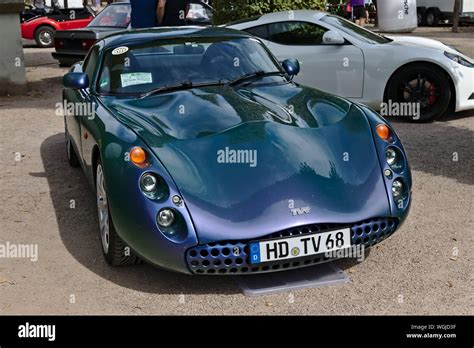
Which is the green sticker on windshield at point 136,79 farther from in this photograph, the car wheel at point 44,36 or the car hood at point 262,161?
the car wheel at point 44,36

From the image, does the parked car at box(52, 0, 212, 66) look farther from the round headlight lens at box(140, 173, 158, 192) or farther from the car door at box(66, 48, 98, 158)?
the round headlight lens at box(140, 173, 158, 192)

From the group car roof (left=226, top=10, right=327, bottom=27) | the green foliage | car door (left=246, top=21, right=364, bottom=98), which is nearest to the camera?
car door (left=246, top=21, right=364, bottom=98)

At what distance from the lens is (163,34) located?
560cm

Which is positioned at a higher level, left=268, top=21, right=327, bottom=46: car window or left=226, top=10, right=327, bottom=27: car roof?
left=226, top=10, right=327, bottom=27: car roof

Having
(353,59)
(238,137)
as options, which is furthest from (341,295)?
(353,59)

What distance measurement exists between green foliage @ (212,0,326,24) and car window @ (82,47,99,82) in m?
5.06

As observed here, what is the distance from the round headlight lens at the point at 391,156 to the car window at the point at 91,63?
99.9 inches

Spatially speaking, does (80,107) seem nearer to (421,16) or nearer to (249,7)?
(249,7)

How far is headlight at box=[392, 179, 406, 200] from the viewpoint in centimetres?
413

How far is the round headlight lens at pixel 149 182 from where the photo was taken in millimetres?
3879

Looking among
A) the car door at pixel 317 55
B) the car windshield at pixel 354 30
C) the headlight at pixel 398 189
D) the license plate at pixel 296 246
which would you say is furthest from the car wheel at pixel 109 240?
the car windshield at pixel 354 30
